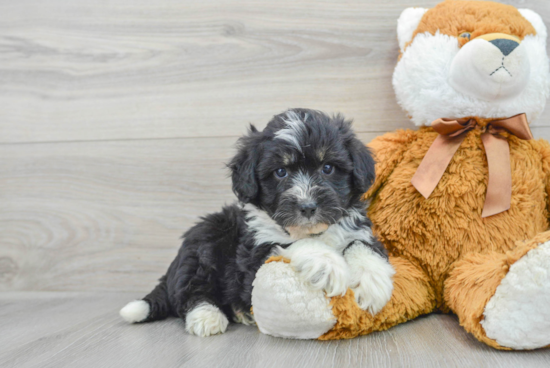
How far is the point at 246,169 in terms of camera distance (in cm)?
163

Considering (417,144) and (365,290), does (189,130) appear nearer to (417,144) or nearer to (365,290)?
(417,144)

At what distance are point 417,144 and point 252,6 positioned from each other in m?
1.20

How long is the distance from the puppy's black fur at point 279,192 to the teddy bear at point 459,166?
18 cm

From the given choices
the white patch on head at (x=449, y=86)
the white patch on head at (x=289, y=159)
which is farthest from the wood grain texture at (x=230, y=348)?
the white patch on head at (x=449, y=86)

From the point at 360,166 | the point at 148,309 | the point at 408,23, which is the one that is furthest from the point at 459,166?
the point at 148,309

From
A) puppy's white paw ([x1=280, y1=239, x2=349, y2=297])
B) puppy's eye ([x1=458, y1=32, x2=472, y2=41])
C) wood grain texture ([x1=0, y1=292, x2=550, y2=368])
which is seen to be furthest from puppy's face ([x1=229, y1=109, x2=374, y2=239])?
puppy's eye ([x1=458, y1=32, x2=472, y2=41])

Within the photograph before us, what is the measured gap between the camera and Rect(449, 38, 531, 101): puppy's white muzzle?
1.66m

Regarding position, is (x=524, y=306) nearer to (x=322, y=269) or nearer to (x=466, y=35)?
(x=322, y=269)

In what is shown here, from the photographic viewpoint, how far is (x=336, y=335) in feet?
4.91

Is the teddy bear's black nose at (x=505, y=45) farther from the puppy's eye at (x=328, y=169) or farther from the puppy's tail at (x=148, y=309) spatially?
the puppy's tail at (x=148, y=309)

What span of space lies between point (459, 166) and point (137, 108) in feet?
5.68

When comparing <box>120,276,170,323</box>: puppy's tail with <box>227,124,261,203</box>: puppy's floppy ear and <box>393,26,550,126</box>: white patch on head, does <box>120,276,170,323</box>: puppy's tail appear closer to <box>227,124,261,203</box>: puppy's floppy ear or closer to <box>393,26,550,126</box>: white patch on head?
<box>227,124,261,203</box>: puppy's floppy ear

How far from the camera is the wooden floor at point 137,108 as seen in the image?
2371 mm

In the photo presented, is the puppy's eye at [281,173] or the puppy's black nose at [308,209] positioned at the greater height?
the puppy's eye at [281,173]
